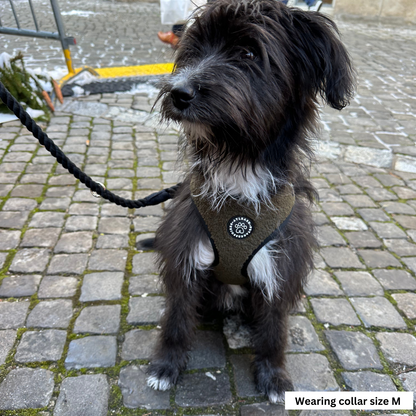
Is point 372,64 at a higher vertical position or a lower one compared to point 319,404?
lower

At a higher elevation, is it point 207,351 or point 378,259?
point 207,351

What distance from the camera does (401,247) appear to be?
344cm

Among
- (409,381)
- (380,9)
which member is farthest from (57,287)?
(380,9)

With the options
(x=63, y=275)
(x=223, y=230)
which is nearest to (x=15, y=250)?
(x=63, y=275)

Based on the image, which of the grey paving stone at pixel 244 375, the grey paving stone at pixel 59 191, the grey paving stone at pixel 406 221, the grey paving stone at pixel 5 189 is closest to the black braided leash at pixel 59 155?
the grey paving stone at pixel 244 375

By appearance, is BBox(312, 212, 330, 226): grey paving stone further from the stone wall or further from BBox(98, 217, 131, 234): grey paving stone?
the stone wall

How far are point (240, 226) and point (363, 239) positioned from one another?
6.53 feet

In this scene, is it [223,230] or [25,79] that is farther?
[25,79]

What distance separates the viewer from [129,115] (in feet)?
18.7

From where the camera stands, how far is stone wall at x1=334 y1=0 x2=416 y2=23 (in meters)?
14.1

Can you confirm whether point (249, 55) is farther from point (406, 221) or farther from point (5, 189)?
point (5, 189)

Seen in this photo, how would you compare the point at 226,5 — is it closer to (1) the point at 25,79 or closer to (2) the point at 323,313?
(2) the point at 323,313

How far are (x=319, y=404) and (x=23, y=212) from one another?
9.74ft

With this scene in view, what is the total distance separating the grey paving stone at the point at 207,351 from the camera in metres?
2.32
